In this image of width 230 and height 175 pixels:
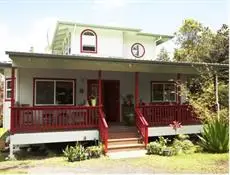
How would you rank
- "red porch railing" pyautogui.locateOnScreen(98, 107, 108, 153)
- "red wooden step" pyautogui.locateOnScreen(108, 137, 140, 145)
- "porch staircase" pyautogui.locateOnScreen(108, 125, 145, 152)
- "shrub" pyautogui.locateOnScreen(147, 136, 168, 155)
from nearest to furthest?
"shrub" pyautogui.locateOnScreen(147, 136, 168, 155), "red porch railing" pyautogui.locateOnScreen(98, 107, 108, 153), "porch staircase" pyautogui.locateOnScreen(108, 125, 145, 152), "red wooden step" pyautogui.locateOnScreen(108, 137, 140, 145)

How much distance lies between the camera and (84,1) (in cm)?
1930

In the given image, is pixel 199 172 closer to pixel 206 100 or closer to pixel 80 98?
pixel 206 100

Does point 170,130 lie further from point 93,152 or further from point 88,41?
point 88,41

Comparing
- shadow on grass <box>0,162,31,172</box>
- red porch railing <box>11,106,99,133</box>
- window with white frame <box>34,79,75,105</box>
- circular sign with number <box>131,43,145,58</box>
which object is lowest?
shadow on grass <box>0,162,31,172</box>

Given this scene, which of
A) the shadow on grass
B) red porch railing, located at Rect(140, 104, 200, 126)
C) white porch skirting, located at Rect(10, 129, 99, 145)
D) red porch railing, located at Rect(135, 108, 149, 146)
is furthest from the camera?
red porch railing, located at Rect(140, 104, 200, 126)

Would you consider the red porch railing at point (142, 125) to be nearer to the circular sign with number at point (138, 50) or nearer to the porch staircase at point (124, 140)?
the porch staircase at point (124, 140)

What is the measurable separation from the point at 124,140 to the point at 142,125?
46.8 inches

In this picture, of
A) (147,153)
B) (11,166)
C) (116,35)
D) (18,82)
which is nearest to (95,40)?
(116,35)

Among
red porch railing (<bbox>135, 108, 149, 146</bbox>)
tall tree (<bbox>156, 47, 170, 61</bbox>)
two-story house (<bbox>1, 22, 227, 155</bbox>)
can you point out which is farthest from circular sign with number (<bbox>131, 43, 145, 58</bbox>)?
tall tree (<bbox>156, 47, 170, 61</bbox>)

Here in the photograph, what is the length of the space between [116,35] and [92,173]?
13686 mm

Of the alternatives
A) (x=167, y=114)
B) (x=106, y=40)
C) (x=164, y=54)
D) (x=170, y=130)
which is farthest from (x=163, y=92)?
(x=164, y=54)

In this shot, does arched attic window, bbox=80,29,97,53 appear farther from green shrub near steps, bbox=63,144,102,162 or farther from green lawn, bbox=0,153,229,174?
green lawn, bbox=0,153,229,174

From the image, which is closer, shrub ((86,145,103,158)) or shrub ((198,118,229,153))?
shrub ((86,145,103,158))

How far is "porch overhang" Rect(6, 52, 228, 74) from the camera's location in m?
12.8
